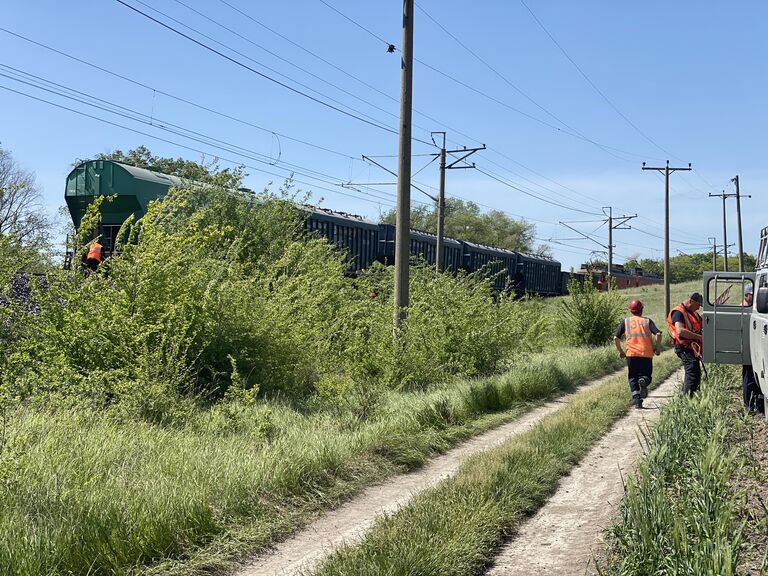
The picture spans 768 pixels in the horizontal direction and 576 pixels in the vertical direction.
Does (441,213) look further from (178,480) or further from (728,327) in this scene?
(178,480)

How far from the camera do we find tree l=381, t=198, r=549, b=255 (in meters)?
99.3

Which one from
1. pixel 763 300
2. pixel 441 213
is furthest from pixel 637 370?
pixel 441 213

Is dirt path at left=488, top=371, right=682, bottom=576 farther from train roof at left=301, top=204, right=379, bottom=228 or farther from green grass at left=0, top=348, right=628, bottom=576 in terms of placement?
train roof at left=301, top=204, right=379, bottom=228

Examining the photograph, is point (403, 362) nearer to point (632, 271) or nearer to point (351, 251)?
point (351, 251)

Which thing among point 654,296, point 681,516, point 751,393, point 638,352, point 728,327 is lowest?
point 681,516

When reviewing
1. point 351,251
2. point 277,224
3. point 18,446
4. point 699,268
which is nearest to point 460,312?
point 277,224

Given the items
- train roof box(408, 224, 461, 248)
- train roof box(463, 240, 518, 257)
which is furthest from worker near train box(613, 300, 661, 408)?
train roof box(463, 240, 518, 257)

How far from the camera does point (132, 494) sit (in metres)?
5.49

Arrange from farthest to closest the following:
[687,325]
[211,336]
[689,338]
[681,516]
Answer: [687,325]
[689,338]
[211,336]
[681,516]

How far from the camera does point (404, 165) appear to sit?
14.4 meters

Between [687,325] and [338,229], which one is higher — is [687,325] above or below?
below

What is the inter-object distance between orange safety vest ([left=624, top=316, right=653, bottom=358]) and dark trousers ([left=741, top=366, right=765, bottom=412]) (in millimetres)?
1690

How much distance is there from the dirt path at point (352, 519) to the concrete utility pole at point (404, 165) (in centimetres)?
536

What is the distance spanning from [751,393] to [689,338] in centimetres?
137
